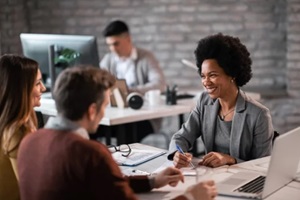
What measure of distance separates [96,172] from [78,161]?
58 millimetres

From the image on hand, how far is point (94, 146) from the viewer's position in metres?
1.71

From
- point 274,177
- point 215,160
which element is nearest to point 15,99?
point 215,160

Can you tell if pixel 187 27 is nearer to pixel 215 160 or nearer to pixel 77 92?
pixel 215 160

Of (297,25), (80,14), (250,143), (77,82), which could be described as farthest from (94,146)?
(80,14)

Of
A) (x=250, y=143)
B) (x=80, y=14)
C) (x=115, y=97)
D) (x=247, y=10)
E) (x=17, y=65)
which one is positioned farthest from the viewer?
(x=80, y=14)

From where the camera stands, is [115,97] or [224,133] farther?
[115,97]

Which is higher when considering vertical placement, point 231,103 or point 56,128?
point 56,128

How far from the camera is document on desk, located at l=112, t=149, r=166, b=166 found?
2.64 metres

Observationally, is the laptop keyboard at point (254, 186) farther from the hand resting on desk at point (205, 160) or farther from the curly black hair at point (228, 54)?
the curly black hair at point (228, 54)

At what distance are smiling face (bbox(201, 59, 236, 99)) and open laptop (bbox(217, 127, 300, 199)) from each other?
20.9 inches

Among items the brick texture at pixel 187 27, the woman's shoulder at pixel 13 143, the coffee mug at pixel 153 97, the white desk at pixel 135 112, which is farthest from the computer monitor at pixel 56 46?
the woman's shoulder at pixel 13 143

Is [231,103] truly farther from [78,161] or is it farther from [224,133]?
[78,161]

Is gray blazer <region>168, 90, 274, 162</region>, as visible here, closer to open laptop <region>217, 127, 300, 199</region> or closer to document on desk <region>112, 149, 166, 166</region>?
document on desk <region>112, 149, 166, 166</region>

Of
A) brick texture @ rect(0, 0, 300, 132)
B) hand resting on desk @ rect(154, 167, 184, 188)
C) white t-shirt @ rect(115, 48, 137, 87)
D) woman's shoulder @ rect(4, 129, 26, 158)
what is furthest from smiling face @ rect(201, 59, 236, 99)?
brick texture @ rect(0, 0, 300, 132)
